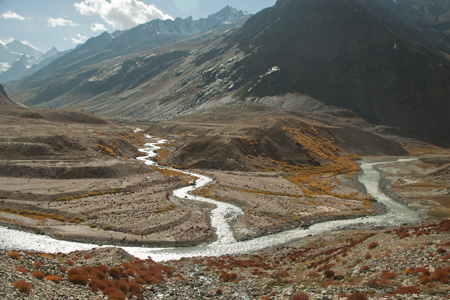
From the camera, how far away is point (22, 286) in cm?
2033

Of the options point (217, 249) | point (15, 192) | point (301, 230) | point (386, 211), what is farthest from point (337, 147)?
point (15, 192)

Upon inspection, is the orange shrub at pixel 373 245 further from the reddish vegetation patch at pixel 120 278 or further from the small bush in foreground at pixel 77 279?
the small bush in foreground at pixel 77 279

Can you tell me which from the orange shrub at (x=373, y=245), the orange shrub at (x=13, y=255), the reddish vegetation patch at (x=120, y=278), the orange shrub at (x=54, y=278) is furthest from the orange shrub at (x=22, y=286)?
the orange shrub at (x=373, y=245)

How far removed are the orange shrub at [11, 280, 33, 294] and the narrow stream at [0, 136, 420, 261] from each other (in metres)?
22.7

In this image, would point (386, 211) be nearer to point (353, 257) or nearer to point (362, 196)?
point (362, 196)

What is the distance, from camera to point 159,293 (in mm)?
27156

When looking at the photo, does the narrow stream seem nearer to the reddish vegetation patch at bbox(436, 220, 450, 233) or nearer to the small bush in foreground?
the small bush in foreground

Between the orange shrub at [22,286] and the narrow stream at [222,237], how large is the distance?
22.7 metres

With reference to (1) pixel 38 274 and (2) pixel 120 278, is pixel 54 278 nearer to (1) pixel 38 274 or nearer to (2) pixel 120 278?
(1) pixel 38 274

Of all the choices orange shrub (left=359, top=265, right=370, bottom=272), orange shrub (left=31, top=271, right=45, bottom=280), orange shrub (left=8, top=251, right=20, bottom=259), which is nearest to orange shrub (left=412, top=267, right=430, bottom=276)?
orange shrub (left=359, top=265, right=370, bottom=272)

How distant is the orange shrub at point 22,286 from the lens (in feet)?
66.3

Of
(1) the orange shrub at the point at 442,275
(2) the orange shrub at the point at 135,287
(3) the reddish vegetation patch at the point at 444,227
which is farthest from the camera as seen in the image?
(3) the reddish vegetation patch at the point at 444,227

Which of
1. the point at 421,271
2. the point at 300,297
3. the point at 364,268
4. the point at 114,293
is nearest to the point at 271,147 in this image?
the point at 364,268

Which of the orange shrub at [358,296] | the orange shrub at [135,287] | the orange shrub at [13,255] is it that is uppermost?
the orange shrub at [13,255]
